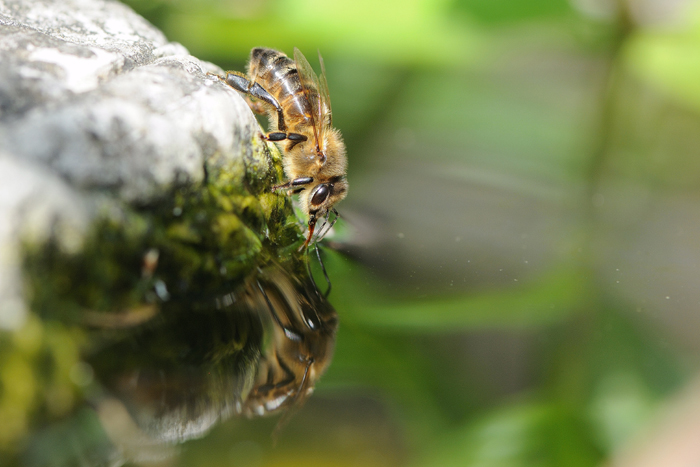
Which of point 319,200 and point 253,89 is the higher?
point 253,89

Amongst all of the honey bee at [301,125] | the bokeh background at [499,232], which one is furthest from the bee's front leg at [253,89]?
the bokeh background at [499,232]

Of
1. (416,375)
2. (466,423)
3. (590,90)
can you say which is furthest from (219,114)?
(590,90)

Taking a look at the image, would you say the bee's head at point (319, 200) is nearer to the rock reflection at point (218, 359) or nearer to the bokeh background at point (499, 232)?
the bokeh background at point (499, 232)

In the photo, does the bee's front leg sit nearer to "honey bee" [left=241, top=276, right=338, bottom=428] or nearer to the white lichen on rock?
the white lichen on rock

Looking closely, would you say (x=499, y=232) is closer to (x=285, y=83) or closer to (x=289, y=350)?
(x=285, y=83)

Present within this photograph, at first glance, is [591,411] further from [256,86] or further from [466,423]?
[256,86]

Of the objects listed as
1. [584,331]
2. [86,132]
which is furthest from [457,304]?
[86,132]

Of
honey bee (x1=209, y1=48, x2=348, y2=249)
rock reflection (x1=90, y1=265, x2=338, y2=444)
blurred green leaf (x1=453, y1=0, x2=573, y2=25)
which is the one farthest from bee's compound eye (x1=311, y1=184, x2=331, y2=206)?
blurred green leaf (x1=453, y1=0, x2=573, y2=25)

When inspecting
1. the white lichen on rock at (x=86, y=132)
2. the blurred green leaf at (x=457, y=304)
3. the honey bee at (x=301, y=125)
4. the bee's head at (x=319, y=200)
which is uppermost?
the white lichen on rock at (x=86, y=132)
